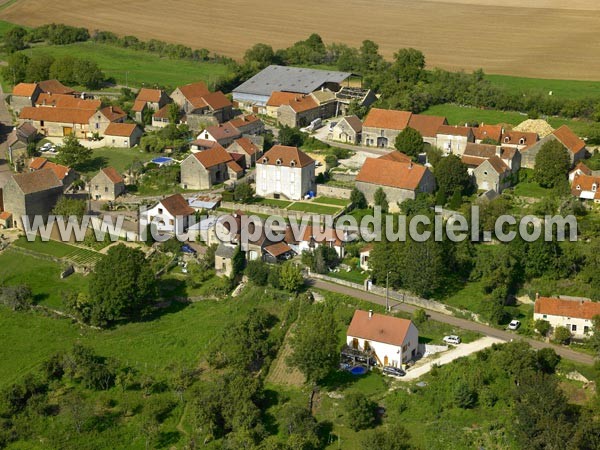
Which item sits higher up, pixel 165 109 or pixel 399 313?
pixel 165 109

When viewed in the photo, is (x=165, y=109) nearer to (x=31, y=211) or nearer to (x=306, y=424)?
(x=31, y=211)

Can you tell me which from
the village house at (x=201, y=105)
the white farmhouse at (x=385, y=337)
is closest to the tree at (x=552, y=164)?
the white farmhouse at (x=385, y=337)

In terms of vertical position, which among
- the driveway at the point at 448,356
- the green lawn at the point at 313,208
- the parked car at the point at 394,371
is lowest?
the parked car at the point at 394,371

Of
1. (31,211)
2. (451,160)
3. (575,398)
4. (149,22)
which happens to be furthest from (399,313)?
(149,22)

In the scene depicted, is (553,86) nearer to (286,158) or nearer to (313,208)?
(286,158)

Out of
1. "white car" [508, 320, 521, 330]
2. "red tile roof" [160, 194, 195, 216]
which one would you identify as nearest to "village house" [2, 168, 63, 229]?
"red tile roof" [160, 194, 195, 216]

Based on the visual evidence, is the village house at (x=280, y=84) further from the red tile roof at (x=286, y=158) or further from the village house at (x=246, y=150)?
the red tile roof at (x=286, y=158)

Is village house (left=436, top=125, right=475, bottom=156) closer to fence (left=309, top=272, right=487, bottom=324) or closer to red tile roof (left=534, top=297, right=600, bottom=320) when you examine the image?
fence (left=309, top=272, right=487, bottom=324)
